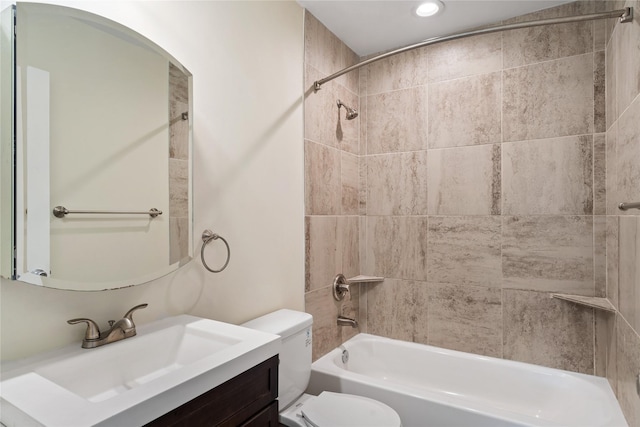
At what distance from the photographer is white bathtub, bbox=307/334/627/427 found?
1.68m

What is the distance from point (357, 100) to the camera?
2723mm

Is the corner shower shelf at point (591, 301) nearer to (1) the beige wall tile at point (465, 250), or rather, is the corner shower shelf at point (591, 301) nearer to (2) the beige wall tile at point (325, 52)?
(1) the beige wall tile at point (465, 250)

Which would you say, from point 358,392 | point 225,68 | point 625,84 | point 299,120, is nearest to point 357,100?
point 299,120

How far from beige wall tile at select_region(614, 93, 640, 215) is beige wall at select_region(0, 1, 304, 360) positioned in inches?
60.9

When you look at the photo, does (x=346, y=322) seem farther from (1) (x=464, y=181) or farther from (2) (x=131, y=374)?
(2) (x=131, y=374)

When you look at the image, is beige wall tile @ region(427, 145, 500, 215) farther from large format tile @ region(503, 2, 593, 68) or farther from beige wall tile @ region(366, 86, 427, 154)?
large format tile @ region(503, 2, 593, 68)

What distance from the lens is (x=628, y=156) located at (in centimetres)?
153

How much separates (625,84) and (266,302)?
77.3 inches

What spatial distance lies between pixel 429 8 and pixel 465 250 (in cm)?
152

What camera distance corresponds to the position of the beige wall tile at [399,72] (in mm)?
2486

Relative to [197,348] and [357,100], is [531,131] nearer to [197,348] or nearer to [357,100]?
[357,100]

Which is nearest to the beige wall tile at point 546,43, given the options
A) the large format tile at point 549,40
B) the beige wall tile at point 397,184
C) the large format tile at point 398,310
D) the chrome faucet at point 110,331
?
the large format tile at point 549,40

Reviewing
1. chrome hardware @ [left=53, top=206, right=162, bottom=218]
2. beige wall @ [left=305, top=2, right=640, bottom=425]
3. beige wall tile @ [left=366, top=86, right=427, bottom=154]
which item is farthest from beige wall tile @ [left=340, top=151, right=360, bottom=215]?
chrome hardware @ [left=53, top=206, right=162, bottom=218]

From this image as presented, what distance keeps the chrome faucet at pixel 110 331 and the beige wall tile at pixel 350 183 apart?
1.60 m
